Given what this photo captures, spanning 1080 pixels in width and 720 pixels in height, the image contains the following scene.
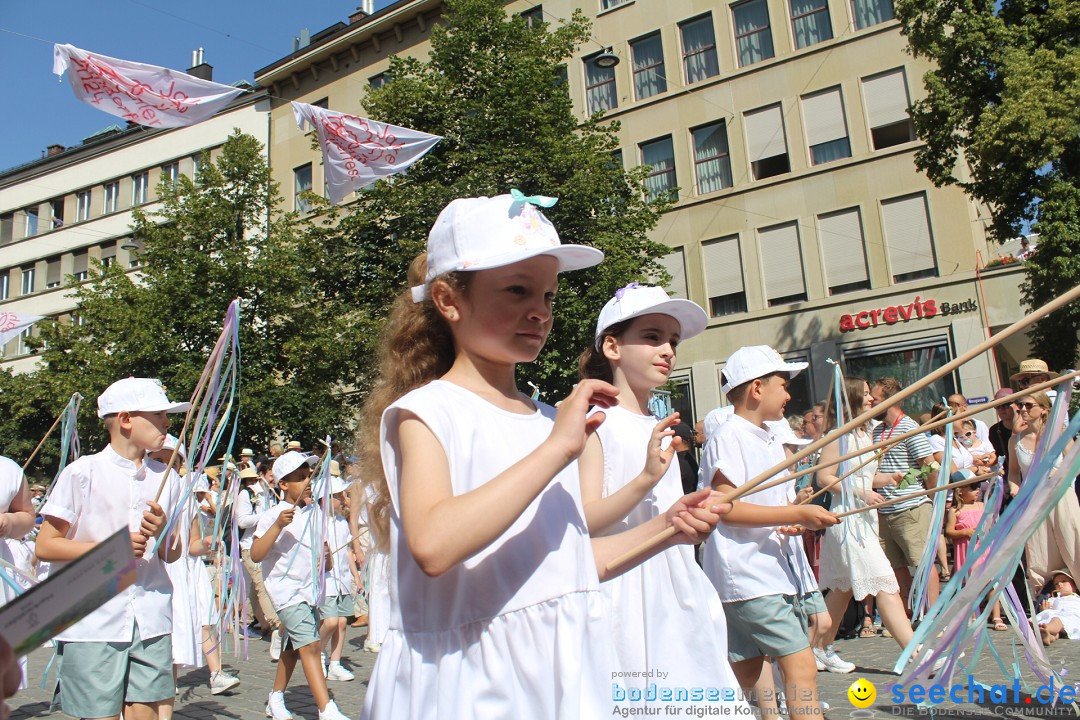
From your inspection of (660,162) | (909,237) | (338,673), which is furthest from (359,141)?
(660,162)

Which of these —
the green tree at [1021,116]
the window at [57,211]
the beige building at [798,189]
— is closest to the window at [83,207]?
the window at [57,211]

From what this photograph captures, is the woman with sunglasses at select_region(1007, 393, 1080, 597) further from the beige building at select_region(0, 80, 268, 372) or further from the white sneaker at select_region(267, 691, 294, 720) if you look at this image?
the beige building at select_region(0, 80, 268, 372)

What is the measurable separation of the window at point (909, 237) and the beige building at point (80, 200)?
23.8m

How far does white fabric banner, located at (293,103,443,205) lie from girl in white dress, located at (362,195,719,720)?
8511mm

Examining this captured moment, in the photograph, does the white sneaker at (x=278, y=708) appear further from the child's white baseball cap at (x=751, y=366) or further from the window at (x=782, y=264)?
the window at (x=782, y=264)

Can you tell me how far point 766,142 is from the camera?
24.2m

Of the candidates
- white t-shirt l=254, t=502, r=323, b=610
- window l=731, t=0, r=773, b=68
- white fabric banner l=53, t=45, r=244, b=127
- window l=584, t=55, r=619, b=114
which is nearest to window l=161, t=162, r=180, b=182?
window l=584, t=55, r=619, b=114

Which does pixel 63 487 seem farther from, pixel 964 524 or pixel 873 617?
pixel 873 617

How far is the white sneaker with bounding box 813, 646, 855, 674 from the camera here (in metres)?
6.54

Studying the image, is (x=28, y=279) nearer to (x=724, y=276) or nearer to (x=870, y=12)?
(x=724, y=276)

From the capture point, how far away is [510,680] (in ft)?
5.82

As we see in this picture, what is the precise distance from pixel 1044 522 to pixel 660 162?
22063 millimetres

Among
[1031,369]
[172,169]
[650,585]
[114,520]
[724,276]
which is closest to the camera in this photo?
[650,585]

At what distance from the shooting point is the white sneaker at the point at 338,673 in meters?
7.83
